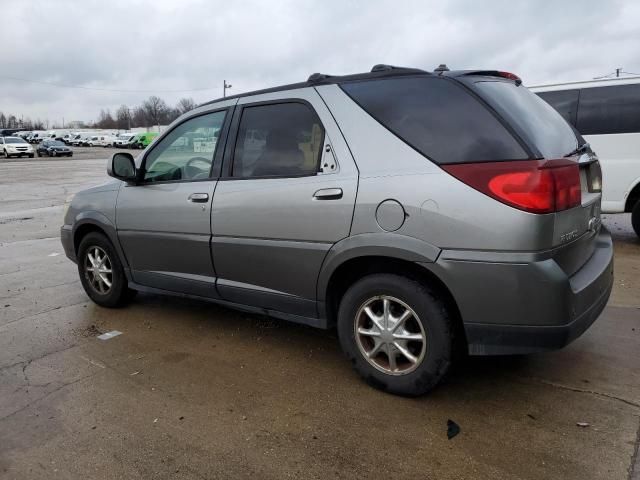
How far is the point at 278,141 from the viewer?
3537 millimetres

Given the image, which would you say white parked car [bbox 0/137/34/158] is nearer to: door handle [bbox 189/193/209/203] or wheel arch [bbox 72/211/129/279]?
wheel arch [bbox 72/211/129/279]

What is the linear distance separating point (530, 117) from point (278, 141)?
5.21ft

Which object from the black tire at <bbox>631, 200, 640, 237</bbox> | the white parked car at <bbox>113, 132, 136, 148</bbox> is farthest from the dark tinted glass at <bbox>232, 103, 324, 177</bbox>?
the white parked car at <bbox>113, 132, 136, 148</bbox>

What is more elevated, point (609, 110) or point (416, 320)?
point (609, 110)

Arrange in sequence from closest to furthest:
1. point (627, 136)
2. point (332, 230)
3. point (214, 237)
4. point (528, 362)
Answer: point (332, 230), point (528, 362), point (214, 237), point (627, 136)

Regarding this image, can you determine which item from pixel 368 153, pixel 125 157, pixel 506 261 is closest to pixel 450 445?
pixel 506 261

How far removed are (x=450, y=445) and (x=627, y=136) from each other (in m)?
6.10

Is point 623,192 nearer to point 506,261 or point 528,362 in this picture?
point 528,362

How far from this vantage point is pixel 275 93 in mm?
3627

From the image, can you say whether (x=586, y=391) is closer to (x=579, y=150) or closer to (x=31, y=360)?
(x=579, y=150)

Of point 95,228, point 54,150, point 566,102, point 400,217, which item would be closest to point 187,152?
point 95,228

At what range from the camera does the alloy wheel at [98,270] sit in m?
4.83

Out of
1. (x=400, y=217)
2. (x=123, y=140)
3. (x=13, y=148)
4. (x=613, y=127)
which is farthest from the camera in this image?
(x=123, y=140)

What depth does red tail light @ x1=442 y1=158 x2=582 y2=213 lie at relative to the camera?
2.56 metres
